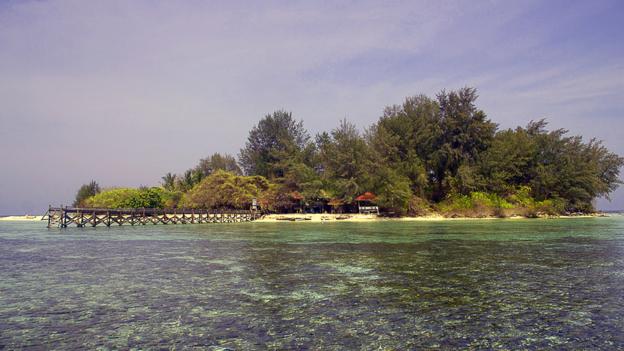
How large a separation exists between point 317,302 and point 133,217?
4813 centimetres

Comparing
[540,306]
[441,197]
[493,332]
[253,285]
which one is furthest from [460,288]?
[441,197]

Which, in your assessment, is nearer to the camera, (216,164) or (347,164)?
(347,164)

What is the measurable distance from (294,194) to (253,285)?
5321cm

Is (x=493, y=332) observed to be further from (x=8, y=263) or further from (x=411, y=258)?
(x=8, y=263)

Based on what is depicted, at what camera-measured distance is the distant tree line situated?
60906 mm

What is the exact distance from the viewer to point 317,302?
1038 centimetres

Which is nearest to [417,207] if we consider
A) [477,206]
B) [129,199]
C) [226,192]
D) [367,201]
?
[367,201]

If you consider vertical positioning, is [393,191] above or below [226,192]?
below

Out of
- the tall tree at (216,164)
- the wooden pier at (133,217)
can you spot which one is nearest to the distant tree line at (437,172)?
the wooden pier at (133,217)

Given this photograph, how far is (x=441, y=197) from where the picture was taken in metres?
65.8

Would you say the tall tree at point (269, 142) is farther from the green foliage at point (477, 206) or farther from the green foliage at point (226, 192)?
the green foliage at point (477, 206)

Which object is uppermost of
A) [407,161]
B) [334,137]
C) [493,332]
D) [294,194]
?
[334,137]

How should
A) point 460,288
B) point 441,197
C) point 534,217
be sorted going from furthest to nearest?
point 441,197, point 534,217, point 460,288

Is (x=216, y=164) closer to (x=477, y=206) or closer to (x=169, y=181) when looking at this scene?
(x=169, y=181)
